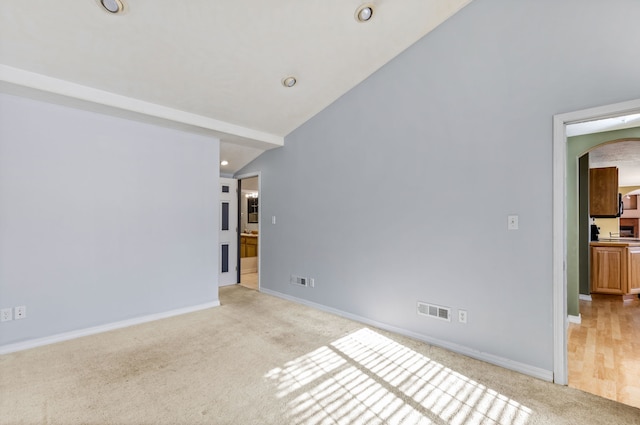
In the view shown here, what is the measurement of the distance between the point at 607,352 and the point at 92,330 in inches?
206

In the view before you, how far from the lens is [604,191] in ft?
16.9

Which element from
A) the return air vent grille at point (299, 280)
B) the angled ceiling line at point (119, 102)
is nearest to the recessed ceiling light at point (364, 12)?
the angled ceiling line at point (119, 102)

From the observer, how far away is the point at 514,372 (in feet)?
7.79

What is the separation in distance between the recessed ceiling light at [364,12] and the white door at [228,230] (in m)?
3.59

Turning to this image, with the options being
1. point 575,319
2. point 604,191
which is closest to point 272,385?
point 575,319

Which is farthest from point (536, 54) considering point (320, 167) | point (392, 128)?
point (320, 167)

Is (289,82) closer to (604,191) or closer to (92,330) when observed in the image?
(92,330)

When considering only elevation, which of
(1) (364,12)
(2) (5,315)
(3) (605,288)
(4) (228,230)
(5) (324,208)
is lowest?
(3) (605,288)

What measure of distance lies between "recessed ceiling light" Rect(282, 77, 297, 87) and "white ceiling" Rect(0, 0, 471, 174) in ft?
0.22

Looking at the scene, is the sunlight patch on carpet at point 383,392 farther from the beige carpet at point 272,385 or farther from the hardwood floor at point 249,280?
the hardwood floor at point 249,280

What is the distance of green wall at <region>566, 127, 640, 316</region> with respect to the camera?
3.67 meters

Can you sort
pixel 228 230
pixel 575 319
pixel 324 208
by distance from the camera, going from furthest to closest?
pixel 228 230, pixel 324 208, pixel 575 319

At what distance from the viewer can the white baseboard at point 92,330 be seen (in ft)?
9.23

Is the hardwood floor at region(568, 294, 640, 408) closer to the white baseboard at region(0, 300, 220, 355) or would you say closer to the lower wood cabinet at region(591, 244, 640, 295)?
the lower wood cabinet at region(591, 244, 640, 295)
